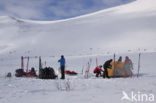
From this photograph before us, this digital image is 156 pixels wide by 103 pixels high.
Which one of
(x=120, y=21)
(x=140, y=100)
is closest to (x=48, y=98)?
(x=140, y=100)

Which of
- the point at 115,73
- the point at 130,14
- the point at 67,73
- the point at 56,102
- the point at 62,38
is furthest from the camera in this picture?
the point at 130,14

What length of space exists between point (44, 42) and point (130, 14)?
4001 centimetres

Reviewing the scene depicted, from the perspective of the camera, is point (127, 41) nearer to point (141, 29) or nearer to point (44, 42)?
point (141, 29)

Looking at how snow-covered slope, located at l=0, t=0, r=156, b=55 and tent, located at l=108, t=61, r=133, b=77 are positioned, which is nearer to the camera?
tent, located at l=108, t=61, r=133, b=77

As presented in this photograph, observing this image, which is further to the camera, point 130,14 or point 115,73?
point 130,14

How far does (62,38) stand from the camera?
66125 millimetres

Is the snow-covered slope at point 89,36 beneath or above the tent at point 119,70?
above

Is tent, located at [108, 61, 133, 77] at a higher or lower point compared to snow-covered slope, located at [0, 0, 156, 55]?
lower

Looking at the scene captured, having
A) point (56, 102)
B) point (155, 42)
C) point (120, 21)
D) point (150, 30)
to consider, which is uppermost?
point (120, 21)

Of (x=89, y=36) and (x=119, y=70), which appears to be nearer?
(x=119, y=70)

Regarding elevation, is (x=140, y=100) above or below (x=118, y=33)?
below

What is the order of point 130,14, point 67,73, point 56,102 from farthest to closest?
1. point 130,14
2. point 67,73
3. point 56,102

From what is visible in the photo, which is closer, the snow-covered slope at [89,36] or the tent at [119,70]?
the tent at [119,70]

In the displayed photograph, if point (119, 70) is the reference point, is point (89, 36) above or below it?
above
